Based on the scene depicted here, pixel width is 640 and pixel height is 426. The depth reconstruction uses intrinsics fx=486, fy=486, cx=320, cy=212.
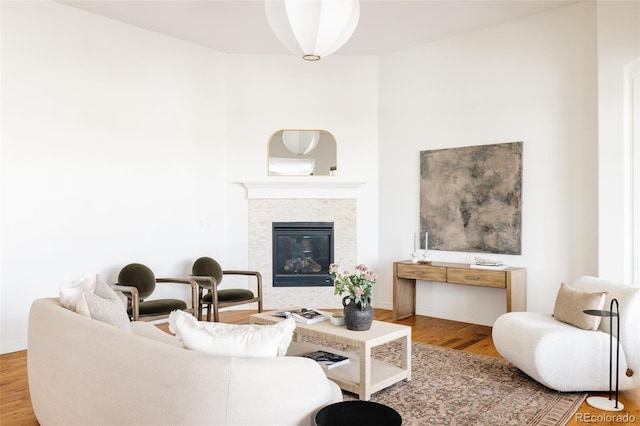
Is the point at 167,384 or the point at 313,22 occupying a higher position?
the point at 313,22

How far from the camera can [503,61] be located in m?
5.29

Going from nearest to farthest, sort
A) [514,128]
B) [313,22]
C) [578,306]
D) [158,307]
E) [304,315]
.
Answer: [313,22], [578,306], [304,315], [158,307], [514,128]

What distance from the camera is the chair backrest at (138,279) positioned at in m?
4.71

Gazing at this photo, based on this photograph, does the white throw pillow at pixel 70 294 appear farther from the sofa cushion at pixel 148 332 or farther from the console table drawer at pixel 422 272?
the console table drawer at pixel 422 272

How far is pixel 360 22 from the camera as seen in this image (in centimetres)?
526

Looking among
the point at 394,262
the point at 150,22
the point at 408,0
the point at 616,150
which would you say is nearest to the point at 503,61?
the point at 408,0

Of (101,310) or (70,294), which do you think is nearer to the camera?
(101,310)

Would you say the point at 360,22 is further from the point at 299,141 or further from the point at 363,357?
the point at 363,357

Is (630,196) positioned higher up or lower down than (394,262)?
higher up

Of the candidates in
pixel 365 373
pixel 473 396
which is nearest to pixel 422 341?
pixel 473 396

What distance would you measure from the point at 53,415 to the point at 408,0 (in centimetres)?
439

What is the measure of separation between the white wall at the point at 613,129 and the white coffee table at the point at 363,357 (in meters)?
2.03

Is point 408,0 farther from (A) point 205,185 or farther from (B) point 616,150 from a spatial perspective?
(A) point 205,185

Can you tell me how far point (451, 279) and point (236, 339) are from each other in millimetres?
3606
